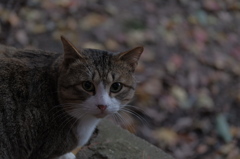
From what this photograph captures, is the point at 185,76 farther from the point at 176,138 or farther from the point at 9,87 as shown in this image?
the point at 9,87

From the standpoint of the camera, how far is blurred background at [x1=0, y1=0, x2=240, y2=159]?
14.8 ft

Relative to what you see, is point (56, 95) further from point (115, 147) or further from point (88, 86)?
point (115, 147)

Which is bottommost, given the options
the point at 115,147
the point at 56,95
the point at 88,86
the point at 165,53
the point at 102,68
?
the point at 115,147

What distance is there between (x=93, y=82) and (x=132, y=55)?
13.8 inches

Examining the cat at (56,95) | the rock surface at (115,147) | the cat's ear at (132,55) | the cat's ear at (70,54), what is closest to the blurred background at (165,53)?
the rock surface at (115,147)

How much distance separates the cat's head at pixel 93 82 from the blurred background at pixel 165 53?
1314mm

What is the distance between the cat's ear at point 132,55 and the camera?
2.68m

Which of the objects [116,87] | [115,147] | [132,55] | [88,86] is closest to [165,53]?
[115,147]

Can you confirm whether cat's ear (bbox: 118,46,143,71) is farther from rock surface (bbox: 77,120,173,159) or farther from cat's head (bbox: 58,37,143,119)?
rock surface (bbox: 77,120,173,159)

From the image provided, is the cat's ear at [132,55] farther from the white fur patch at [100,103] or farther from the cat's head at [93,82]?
the white fur patch at [100,103]

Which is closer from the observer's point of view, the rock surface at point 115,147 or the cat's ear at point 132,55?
the cat's ear at point 132,55

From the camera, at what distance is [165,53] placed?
17.3 feet

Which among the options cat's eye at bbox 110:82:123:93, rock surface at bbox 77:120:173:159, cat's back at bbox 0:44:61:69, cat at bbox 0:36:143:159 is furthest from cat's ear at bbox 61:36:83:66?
rock surface at bbox 77:120:173:159

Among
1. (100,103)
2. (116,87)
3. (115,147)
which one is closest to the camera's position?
(100,103)
